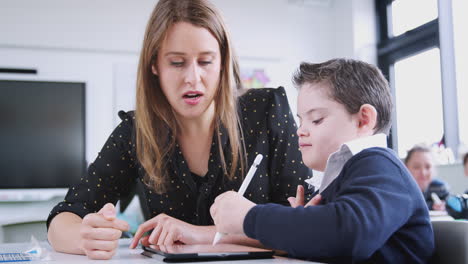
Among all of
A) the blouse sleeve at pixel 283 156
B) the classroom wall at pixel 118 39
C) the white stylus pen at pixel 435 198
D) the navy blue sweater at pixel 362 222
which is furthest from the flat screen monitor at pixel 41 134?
the navy blue sweater at pixel 362 222

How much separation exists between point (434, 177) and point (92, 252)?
345cm

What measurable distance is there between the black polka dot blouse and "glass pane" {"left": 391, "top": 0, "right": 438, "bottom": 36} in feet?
11.7

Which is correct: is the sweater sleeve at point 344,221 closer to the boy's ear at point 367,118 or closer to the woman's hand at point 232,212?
the woman's hand at point 232,212

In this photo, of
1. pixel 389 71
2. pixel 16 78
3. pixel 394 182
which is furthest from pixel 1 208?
pixel 394 182

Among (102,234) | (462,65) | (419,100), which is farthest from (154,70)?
(419,100)

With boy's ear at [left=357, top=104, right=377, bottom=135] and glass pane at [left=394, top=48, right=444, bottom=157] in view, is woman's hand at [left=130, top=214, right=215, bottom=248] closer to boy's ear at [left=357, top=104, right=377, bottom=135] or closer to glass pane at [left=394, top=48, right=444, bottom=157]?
boy's ear at [left=357, top=104, right=377, bottom=135]

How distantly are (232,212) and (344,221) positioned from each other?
0.17 meters

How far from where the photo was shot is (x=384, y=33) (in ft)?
16.9

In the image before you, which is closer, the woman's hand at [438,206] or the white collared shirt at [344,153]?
the white collared shirt at [344,153]

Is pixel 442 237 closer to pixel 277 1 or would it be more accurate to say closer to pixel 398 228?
pixel 398 228

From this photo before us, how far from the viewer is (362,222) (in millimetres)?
713

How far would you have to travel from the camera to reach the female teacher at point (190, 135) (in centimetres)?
124

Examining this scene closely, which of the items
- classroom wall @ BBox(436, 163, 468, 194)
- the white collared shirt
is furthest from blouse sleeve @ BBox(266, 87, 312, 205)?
classroom wall @ BBox(436, 163, 468, 194)

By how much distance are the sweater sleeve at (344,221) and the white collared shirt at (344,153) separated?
0.37ft
